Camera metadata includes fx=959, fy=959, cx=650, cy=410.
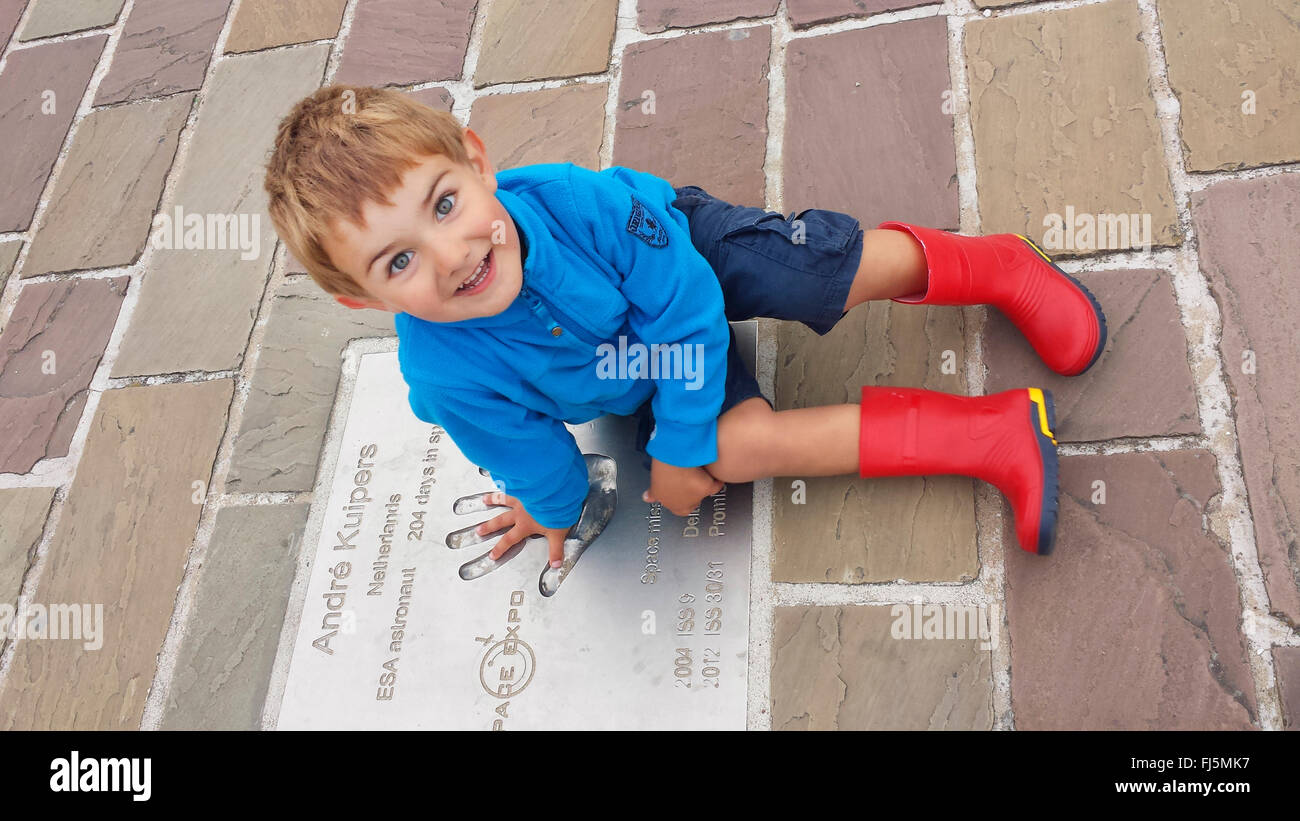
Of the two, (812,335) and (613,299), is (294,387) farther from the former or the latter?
(812,335)

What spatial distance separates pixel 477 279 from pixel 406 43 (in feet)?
5.40

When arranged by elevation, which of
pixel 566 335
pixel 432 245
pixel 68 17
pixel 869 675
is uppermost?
pixel 68 17

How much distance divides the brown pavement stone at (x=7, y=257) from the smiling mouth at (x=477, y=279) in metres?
1.99

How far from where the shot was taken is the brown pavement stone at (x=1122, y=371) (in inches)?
69.3

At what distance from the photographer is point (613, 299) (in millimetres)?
1548

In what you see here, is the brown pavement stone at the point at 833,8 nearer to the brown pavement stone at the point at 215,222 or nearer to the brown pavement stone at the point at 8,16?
the brown pavement stone at the point at 215,222

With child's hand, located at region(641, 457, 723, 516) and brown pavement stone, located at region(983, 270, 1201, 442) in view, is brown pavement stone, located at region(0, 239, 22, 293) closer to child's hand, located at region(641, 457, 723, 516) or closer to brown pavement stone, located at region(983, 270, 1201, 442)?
child's hand, located at region(641, 457, 723, 516)

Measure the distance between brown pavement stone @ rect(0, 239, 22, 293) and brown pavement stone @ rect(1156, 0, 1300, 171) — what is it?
2.97 meters

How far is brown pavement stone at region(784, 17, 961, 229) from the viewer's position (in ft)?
6.92

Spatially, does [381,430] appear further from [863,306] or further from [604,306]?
[863,306]

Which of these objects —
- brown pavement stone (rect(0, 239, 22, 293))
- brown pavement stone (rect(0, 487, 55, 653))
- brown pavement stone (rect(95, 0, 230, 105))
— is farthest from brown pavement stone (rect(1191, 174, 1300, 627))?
brown pavement stone (rect(0, 239, 22, 293))

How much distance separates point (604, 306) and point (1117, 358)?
1002 mm

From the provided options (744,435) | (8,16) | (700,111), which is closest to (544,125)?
(700,111)

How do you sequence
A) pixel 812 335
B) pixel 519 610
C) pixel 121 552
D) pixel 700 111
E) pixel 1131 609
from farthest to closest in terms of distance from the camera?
pixel 700 111 < pixel 121 552 < pixel 812 335 < pixel 519 610 < pixel 1131 609
